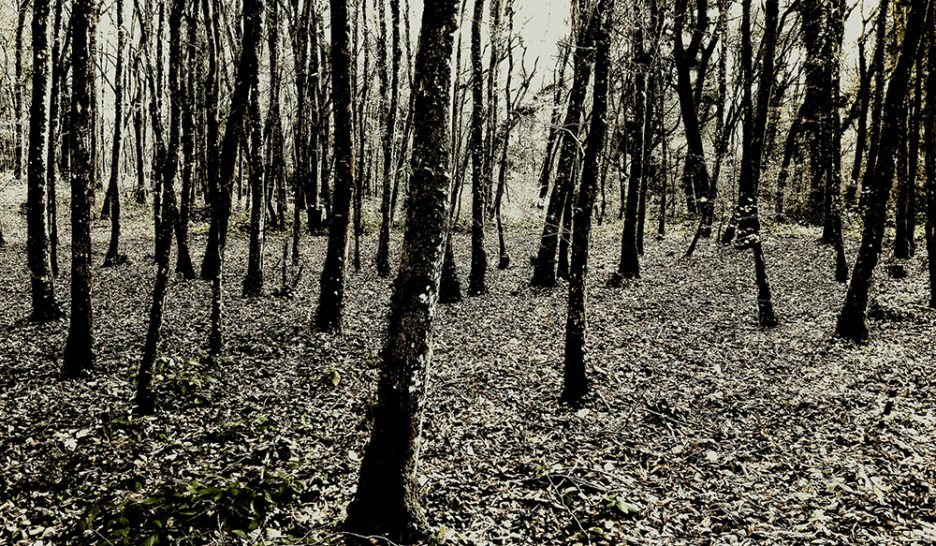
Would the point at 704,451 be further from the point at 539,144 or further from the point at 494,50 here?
the point at 539,144

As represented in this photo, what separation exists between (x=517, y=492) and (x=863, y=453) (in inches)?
174

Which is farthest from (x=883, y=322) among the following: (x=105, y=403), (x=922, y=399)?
(x=105, y=403)

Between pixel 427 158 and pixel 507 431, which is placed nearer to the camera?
pixel 427 158

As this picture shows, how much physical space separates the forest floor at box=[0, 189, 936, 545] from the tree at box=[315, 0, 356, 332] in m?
0.76

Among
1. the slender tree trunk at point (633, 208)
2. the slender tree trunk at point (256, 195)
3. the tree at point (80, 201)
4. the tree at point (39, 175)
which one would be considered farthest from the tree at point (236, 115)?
the slender tree trunk at point (633, 208)

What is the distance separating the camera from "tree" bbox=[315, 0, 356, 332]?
10.9 metres

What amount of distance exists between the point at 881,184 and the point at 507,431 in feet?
27.8

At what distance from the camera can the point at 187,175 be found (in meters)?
7.87

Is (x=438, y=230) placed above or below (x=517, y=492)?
above

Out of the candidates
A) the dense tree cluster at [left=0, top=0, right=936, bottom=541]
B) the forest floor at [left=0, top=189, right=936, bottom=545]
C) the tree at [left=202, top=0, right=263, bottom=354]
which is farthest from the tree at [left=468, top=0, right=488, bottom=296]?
the tree at [left=202, top=0, right=263, bottom=354]

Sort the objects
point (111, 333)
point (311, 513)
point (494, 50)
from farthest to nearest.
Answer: point (494, 50)
point (111, 333)
point (311, 513)

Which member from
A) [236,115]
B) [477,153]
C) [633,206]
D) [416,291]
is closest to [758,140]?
[633,206]

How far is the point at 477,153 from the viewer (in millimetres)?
14406

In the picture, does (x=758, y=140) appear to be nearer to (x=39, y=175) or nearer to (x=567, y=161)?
(x=567, y=161)
